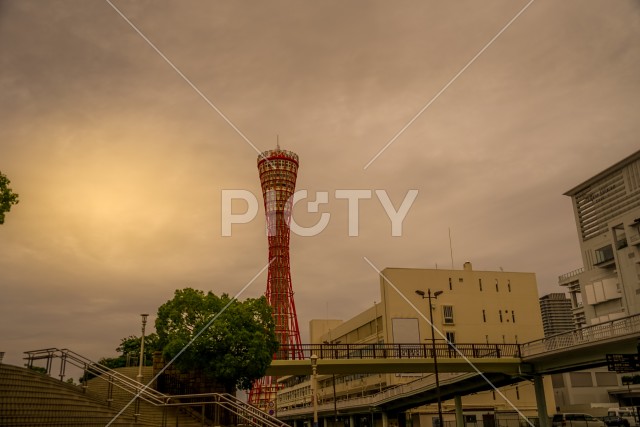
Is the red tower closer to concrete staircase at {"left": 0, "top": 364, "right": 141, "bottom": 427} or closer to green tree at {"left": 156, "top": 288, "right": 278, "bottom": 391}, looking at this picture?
green tree at {"left": 156, "top": 288, "right": 278, "bottom": 391}


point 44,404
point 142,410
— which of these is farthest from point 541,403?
point 44,404

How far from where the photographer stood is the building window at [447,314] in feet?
222

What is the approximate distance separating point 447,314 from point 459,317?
5.16ft

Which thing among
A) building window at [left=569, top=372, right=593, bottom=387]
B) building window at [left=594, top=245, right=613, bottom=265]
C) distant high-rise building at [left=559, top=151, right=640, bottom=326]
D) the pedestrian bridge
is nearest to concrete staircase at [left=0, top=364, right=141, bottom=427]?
the pedestrian bridge

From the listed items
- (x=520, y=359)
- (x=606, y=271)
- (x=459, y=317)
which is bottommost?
(x=520, y=359)

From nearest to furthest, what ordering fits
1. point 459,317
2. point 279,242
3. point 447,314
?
point 279,242
point 447,314
point 459,317

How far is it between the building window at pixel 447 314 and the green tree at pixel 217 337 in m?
39.7

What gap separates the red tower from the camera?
6462 centimetres

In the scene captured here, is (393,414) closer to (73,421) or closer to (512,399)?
(512,399)

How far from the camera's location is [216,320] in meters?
30.1

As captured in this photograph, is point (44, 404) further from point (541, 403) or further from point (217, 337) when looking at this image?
point (541, 403)

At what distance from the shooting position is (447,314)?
6819cm

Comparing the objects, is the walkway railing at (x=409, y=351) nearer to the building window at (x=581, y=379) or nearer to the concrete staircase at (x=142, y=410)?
the concrete staircase at (x=142, y=410)

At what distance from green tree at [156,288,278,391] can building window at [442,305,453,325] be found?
39.7m
